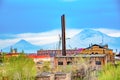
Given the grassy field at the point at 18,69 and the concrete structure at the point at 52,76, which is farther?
the grassy field at the point at 18,69

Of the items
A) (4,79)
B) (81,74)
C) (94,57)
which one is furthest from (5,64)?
(94,57)

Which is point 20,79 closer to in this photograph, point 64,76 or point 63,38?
point 64,76

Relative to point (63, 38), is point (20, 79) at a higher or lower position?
lower

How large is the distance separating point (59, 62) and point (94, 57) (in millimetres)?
2545

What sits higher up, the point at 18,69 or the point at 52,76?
the point at 18,69

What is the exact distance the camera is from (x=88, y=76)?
794 inches

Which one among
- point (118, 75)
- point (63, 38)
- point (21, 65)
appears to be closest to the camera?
point (118, 75)

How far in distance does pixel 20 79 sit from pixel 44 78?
58.6 inches

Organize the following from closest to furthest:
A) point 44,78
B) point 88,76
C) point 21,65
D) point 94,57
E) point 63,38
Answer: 1. point 44,78
2. point 21,65
3. point 88,76
4. point 94,57
5. point 63,38

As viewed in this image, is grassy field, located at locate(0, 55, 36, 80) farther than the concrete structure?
Yes

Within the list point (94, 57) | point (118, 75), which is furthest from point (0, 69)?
point (94, 57)

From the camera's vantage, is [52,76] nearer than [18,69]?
Yes

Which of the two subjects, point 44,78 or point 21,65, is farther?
point 21,65

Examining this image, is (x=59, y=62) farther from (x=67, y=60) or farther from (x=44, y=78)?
(x=44, y=78)
